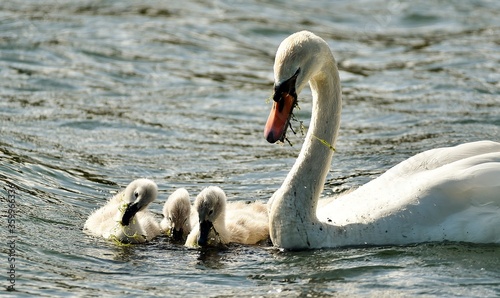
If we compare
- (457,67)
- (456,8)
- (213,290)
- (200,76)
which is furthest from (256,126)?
(456,8)

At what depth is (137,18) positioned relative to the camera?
73.4 ft

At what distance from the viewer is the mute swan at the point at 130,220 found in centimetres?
1038

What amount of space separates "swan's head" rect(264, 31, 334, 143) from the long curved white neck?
33 cm

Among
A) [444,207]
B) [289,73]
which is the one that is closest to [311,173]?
[289,73]

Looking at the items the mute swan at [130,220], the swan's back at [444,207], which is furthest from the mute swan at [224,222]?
the swan's back at [444,207]

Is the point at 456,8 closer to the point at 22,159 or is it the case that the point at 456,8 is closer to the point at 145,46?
the point at 145,46

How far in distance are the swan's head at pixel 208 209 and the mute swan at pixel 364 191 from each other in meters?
0.50

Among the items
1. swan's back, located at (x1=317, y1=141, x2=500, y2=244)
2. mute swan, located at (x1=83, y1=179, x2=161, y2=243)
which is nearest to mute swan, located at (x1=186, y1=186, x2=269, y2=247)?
mute swan, located at (x1=83, y1=179, x2=161, y2=243)

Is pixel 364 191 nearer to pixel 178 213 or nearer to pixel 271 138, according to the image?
pixel 271 138

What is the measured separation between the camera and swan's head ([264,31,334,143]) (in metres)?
9.27

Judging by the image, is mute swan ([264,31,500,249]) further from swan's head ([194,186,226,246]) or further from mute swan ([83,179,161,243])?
mute swan ([83,179,161,243])

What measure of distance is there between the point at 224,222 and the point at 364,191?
137 cm

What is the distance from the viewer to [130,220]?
10.4 meters

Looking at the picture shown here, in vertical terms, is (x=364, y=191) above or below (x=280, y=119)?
below
